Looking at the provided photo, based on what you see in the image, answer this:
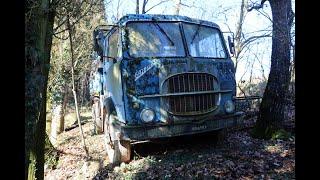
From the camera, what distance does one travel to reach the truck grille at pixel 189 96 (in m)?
7.02

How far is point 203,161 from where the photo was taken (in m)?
6.81

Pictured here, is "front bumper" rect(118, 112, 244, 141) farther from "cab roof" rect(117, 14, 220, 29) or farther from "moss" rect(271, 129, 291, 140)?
"cab roof" rect(117, 14, 220, 29)

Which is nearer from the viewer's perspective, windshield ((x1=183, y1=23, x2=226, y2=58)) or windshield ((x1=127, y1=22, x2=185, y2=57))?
windshield ((x1=127, y1=22, x2=185, y2=57))

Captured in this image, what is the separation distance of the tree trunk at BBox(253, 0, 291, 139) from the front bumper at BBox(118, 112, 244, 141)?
3.35ft

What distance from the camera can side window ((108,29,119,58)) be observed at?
25.3ft

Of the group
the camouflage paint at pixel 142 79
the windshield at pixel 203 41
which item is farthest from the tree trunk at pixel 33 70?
the windshield at pixel 203 41

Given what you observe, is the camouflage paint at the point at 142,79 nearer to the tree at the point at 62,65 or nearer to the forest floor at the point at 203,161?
the forest floor at the point at 203,161

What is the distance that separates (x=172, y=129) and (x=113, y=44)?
2.35m

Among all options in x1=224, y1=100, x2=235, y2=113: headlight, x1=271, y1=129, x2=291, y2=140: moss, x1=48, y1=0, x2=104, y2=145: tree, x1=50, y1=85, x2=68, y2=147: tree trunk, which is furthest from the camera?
x1=50, y1=85, x2=68, y2=147: tree trunk

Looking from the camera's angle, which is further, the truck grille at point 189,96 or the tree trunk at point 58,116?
the tree trunk at point 58,116

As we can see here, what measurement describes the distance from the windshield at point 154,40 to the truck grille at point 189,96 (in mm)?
574

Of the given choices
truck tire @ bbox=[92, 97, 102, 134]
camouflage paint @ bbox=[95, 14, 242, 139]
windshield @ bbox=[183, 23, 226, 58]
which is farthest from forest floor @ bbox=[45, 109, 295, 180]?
windshield @ bbox=[183, 23, 226, 58]
